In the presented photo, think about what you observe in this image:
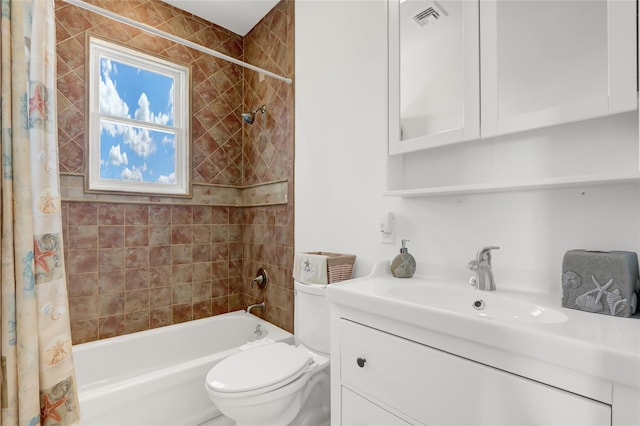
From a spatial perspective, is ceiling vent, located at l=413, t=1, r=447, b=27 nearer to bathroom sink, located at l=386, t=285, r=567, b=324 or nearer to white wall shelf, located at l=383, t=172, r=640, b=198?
white wall shelf, located at l=383, t=172, r=640, b=198

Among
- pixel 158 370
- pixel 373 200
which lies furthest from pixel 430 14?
pixel 158 370

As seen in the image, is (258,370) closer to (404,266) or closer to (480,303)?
(404,266)

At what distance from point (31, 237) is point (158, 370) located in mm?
1404

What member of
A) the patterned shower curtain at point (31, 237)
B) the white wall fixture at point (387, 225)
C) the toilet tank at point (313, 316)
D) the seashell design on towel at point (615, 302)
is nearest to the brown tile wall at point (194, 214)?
the toilet tank at point (313, 316)

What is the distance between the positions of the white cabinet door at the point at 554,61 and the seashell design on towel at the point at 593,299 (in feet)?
1.60

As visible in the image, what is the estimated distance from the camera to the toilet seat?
50.1 inches

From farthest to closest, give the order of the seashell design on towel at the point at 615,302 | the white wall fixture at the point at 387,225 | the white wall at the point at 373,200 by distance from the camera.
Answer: the white wall fixture at the point at 387,225 → the white wall at the point at 373,200 → the seashell design on towel at the point at 615,302

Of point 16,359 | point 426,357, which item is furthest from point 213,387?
point 426,357

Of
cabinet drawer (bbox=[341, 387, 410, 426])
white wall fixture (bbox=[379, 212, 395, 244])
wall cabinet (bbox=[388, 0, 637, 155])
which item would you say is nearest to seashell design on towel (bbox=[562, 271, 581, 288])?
wall cabinet (bbox=[388, 0, 637, 155])

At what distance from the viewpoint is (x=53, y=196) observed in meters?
1.03

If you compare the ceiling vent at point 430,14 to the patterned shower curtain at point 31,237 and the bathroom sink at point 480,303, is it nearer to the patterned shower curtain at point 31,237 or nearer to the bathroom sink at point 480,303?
the bathroom sink at point 480,303

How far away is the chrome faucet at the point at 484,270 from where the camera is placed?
3.75 feet

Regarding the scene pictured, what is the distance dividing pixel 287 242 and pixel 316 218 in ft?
1.15

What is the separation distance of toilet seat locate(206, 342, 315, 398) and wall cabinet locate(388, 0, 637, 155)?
3.51 ft
